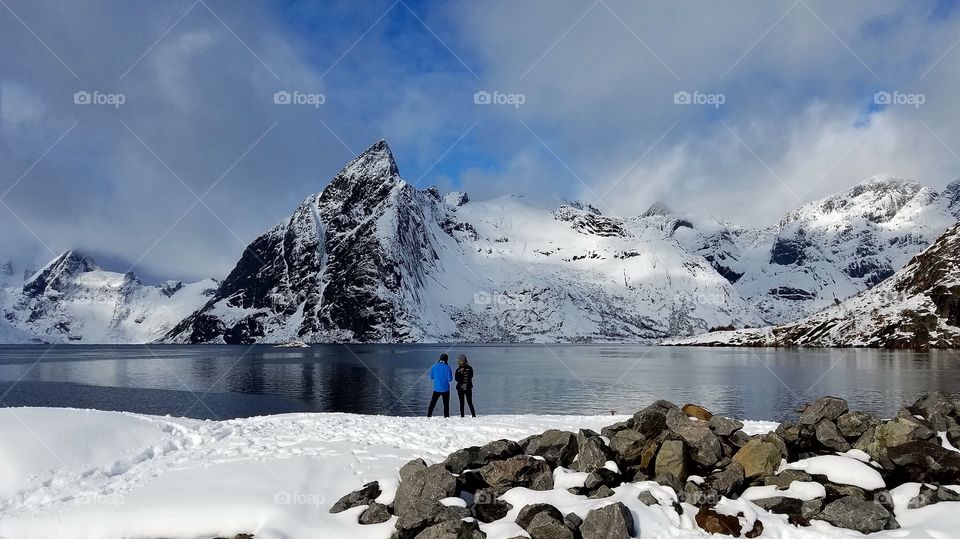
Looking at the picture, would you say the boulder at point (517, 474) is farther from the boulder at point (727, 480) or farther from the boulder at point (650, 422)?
the boulder at point (727, 480)

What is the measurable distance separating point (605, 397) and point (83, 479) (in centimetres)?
3788

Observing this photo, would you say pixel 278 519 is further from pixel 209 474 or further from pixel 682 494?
pixel 682 494

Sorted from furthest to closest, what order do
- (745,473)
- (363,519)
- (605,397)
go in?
(605,397), (745,473), (363,519)

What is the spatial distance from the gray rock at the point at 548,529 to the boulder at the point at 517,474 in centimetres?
214

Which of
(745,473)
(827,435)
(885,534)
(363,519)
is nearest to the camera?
(885,534)

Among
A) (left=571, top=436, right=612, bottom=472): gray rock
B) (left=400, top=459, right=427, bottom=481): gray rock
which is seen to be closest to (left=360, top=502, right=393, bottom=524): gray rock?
(left=400, top=459, right=427, bottom=481): gray rock

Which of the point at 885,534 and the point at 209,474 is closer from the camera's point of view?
the point at 885,534

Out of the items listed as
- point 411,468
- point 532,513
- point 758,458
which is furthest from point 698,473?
point 411,468

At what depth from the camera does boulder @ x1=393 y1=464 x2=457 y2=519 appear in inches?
493

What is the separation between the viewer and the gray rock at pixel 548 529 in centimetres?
1114

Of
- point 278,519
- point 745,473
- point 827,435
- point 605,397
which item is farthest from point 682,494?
point 605,397

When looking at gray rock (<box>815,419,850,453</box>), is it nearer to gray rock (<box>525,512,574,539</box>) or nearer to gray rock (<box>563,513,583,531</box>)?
gray rock (<box>563,513,583,531</box>)

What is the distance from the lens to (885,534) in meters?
11.3

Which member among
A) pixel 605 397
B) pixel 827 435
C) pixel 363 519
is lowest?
pixel 605 397
